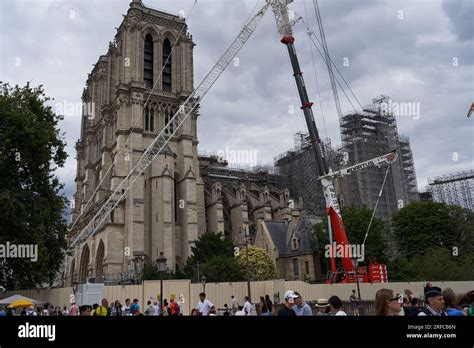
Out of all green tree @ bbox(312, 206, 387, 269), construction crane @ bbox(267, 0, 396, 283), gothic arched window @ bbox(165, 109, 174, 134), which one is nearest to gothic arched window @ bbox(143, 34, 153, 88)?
gothic arched window @ bbox(165, 109, 174, 134)

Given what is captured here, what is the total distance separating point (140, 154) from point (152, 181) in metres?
3.60

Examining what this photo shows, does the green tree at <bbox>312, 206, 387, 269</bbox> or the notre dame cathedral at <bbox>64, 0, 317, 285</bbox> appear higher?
the notre dame cathedral at <bbox>64, 0, 317, 285</bbox>

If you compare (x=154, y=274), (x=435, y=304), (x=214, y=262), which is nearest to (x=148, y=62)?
(x=154, y=274)

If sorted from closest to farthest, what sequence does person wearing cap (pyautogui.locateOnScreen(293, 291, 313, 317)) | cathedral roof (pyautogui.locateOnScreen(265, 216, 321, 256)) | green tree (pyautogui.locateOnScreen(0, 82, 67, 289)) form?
person wearing cap (pyautogui.locateOnScreen(293, 291, 313, 317)) → green tree (pyautogui.locateOnScreen(0, 82, 67, 289)) → cathedral roof (pyautogui.locateOnScreen(265, 216, 321, 256))

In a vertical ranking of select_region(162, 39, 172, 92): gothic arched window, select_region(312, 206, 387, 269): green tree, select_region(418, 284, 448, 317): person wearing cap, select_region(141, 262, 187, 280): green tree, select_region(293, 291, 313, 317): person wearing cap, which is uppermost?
select_region(162, 39, 172, 92): gothic arched window

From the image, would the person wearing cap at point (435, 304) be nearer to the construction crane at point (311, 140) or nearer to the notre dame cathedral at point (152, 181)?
the construction crane at point (311, 140)

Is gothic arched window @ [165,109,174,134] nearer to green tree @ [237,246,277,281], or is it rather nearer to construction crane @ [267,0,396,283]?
green tree @ [237,246,277,281]

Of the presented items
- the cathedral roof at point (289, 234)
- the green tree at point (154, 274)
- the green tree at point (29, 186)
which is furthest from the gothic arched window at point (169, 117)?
the green tree at point (29, 186)

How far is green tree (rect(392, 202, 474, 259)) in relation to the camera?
4553 centimetres

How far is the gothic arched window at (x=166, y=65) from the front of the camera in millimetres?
59688

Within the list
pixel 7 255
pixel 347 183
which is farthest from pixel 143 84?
pixel 7 255

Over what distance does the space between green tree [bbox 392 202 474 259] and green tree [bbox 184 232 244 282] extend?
1969 centimetres

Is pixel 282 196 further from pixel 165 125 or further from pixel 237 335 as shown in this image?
pixel 237 335

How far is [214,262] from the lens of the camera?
3531cm
